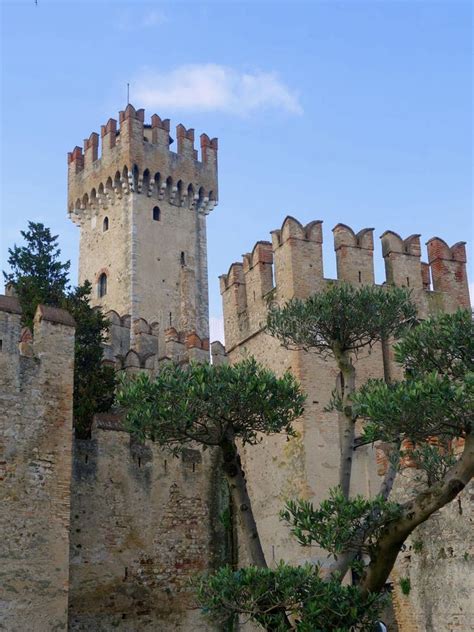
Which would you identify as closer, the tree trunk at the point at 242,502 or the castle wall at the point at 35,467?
the tree trunk at the point at 242,502

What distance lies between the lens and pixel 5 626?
14.4m

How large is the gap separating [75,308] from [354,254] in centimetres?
726

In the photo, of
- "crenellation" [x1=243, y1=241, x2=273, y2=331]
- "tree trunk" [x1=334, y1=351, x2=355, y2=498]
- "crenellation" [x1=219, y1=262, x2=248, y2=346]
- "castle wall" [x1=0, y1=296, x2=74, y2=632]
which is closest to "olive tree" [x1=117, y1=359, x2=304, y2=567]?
"tree trunk" [x1=334, y1=351, x2=355, y2=498]

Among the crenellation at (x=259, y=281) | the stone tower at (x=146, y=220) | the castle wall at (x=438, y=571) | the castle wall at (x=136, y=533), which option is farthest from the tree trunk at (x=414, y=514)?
the stone tower at (x=146, y=220)

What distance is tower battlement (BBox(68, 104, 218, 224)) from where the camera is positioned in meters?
39.4

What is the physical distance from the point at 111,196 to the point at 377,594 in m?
29.9

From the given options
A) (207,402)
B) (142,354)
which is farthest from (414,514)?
(142,354)

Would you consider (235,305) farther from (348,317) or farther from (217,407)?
(217,407)

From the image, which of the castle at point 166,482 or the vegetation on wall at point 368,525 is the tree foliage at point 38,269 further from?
the vegetation on wall at point 368,525

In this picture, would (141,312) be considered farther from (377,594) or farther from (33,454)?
(377,594)

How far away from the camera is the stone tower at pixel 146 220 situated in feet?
125

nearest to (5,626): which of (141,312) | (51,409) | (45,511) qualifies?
(45,511)

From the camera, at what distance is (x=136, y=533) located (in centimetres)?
1839

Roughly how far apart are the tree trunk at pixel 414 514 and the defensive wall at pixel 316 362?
2.89m
